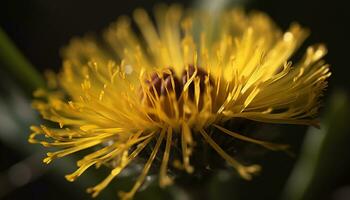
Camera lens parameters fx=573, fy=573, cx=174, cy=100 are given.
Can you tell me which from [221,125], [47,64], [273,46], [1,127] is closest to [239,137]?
[221,125]

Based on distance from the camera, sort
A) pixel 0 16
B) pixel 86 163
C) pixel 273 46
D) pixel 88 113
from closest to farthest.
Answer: pixel 86 163, pixel 88 113, pixel 273 46, pixel 0 16

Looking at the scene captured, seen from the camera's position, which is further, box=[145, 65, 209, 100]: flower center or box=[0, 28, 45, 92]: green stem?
box=[0, 28, 45, 92]: green stem

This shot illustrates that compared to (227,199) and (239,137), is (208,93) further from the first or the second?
(227,199)

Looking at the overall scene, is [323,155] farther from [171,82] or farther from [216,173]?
[171,82]

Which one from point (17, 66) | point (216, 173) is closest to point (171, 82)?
point (216, 173)

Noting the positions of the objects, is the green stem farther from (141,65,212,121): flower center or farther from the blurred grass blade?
the blurred grass blade

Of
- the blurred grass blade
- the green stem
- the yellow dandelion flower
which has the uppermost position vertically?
the green stem

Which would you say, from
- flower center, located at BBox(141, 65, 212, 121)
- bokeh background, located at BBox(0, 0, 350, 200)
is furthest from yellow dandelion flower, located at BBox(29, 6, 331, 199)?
bokeh background, located at BBox(0, 0, 350, 200)
